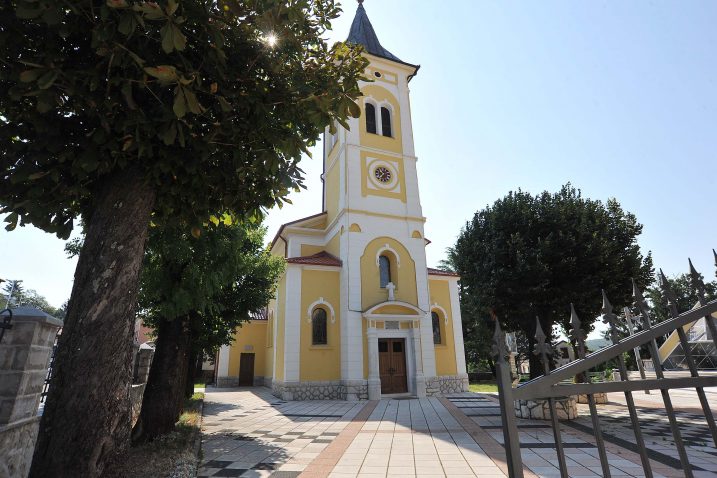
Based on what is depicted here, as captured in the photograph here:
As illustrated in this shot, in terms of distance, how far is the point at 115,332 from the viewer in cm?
380

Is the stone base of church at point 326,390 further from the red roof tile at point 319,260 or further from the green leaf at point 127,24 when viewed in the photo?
the green leaf at point 127,24

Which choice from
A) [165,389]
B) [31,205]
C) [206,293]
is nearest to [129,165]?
[31,205]

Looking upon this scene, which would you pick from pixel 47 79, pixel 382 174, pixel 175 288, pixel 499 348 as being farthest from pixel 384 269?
pixel 499 348

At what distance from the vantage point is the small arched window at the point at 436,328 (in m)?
19.8

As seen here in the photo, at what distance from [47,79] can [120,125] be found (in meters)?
0.76

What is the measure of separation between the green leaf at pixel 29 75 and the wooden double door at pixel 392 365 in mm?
16487

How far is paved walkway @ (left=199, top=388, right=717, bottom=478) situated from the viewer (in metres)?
6.10

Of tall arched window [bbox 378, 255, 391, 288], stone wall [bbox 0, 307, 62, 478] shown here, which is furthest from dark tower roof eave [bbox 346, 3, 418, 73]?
stone wall [bbox 0, 307, 62, 478]

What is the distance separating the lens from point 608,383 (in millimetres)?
2385

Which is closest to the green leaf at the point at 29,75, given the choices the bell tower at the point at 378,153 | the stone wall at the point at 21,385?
the stone wall at the point at 21,385

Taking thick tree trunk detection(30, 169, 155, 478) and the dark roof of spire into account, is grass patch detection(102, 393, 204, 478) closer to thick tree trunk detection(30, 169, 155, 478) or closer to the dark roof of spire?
thick tree trunk detection(30, 169, 155, 478)

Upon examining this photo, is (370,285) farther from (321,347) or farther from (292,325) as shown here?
(292,325)

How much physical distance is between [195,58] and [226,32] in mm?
443

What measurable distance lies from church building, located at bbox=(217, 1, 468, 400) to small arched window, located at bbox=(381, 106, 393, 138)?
0.06m
